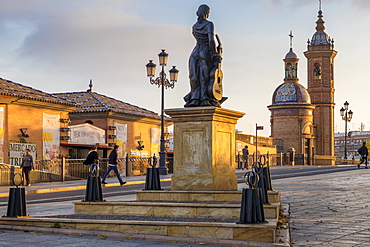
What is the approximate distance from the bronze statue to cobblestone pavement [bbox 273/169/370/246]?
3057mm

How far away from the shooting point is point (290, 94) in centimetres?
6812

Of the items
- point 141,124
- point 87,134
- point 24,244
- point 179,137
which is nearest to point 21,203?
point 24,244

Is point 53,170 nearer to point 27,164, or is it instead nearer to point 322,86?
point 27,164

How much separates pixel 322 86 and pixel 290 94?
1123 centimetres

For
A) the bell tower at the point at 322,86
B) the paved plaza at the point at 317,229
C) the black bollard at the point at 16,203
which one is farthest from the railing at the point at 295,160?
the black bollard at the point at 16,203

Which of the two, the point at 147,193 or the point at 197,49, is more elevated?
the point at 197,49

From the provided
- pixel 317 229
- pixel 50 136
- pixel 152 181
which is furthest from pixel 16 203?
pixel 50 136

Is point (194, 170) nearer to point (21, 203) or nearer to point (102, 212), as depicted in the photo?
point (102, 212)

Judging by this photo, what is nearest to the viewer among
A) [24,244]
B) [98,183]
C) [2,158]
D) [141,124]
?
[24,244]

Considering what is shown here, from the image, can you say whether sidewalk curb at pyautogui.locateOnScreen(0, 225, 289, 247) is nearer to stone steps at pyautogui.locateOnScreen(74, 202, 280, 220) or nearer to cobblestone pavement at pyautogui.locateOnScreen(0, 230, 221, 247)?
cobblestone pavement at pyautogui.locateOnScreen(0, 230, 221, 247)

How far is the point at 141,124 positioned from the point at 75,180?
40.7 feet

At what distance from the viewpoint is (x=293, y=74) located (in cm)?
7256

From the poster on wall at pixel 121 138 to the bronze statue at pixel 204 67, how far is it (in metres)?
26.5

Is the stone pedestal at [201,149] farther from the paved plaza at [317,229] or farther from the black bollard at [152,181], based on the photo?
the paved plaza at [317,229]
